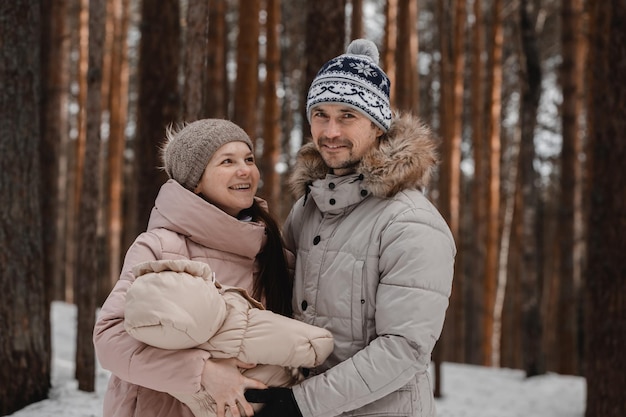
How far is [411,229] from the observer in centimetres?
218

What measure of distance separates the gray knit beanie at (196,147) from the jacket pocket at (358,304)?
2.52ft

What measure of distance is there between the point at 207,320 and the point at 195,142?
85 centimetres

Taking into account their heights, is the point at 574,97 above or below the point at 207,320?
above

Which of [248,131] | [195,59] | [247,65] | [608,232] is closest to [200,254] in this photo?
[195,59]

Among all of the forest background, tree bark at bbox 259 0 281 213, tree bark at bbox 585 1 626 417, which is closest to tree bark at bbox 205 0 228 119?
the forest background

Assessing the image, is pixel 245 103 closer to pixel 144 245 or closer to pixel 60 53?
pixel 60 53

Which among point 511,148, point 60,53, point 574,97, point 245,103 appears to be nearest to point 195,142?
point 245,103

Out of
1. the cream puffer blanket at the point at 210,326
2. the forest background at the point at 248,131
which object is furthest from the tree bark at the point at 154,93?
the cream puffer blanket at the point at 210,326

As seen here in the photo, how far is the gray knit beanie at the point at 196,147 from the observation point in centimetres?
253

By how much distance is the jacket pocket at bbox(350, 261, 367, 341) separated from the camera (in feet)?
7.24

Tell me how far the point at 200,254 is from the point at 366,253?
64cm

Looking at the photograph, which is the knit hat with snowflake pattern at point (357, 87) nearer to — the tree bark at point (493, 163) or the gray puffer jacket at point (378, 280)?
the gray puffer jacket at point (378, 280)

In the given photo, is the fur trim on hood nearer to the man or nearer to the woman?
the man

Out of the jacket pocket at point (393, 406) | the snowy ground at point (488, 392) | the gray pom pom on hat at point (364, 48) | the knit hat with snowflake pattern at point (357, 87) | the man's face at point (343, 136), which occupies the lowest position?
the snowy ground at point (488, 392)
